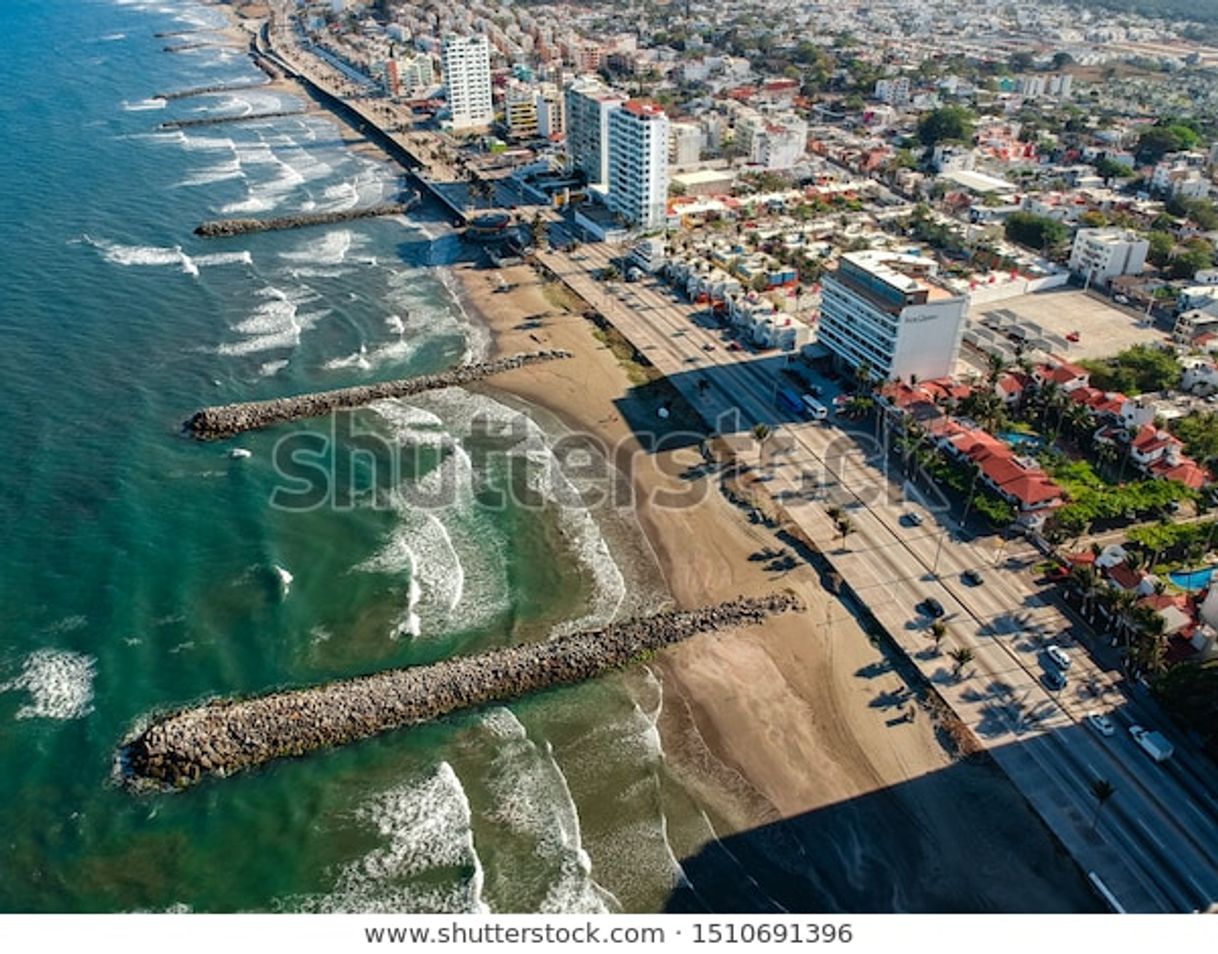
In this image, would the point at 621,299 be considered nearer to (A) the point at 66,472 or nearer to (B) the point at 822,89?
(A) the point at 66,472

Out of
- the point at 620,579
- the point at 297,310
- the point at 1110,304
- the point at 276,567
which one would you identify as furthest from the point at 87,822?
the point at 1110,304

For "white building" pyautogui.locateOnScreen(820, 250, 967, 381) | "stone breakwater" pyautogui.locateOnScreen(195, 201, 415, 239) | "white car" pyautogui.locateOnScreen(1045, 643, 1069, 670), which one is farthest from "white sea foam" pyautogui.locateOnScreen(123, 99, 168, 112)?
"white car" pyautogui.locateOnScreen(1045, 643, 1069, 670)

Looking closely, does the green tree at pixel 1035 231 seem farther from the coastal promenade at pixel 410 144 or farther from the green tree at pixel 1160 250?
the coastal promenade at pixel 410 144

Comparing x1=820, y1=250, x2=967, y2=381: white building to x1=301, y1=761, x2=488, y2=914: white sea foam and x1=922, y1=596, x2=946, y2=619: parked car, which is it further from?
x1=301, y1=761, x2=488, y2=914: white sea foam

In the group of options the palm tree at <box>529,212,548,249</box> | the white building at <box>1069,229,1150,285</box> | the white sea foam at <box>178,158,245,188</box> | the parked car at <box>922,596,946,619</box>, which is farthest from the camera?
the white sea foam at <box>178,158,245,188</box>

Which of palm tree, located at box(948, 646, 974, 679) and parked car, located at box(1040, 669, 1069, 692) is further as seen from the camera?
palm tree, located at box(948, 646, 974, 679)

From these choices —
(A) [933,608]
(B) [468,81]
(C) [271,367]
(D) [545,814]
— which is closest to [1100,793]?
(A) [933,608]
